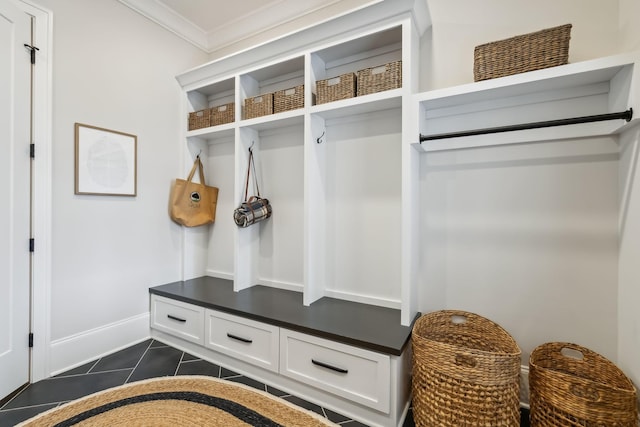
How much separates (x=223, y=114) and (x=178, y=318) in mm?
1840

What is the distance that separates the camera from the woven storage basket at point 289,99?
88.4 inches

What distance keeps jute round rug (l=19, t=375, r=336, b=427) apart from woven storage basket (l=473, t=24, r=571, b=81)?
2171 millimetres

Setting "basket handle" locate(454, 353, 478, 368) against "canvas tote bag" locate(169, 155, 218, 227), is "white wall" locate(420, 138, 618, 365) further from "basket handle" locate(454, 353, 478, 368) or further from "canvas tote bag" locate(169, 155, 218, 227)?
"canvas tote bag" locate(169, 155, 218, 227)

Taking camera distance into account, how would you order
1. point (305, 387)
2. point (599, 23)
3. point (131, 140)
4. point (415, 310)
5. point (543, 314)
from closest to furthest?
point (599, 23) < point (543, 314) < point (305, 387) < point (415, 310) < point (131, 140)

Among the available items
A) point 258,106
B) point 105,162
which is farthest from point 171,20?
point 105,162

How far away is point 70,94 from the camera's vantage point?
2.13 meters

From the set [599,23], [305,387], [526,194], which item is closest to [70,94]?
[305,387]

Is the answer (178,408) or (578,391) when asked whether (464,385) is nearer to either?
(578,391)

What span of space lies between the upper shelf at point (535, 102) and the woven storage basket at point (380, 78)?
0.21m

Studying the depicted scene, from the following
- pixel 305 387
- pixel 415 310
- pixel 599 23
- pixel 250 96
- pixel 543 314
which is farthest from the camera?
pixel 250 96

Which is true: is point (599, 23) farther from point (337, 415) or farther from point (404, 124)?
point (337, 415)

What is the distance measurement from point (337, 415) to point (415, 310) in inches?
31.7

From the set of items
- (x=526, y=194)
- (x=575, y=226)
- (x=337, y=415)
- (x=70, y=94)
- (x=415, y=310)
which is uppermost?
(x=70, y=94)

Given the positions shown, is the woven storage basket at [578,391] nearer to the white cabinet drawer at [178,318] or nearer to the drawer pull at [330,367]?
the drawer pull at [330,367]
